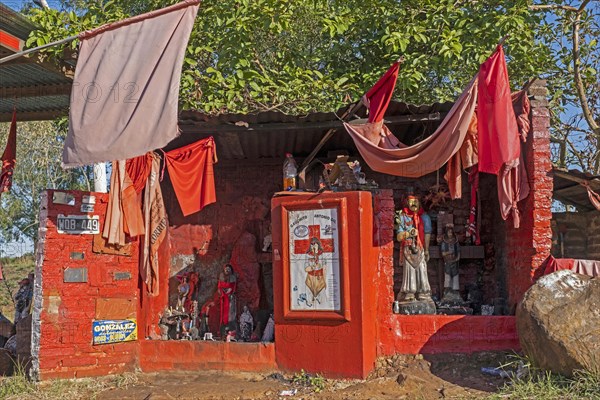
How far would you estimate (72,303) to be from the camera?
7.65 meters

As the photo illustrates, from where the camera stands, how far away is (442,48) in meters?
9.47

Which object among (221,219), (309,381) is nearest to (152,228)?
(221,219)

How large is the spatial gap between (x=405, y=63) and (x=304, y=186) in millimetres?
2861

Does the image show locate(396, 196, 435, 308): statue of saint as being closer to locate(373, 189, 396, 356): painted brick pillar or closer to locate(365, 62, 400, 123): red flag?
locate(373, 189, 396, 356): painted brick pillar

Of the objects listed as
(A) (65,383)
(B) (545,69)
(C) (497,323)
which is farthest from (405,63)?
(A) (65,383)

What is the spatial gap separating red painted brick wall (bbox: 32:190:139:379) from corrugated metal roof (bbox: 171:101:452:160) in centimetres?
159

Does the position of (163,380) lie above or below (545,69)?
below

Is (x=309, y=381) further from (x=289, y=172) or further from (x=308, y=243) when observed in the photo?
(x=289, y=172)

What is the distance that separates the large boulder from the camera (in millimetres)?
5898

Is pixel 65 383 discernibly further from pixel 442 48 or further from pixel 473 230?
Answer: pixel 442 48

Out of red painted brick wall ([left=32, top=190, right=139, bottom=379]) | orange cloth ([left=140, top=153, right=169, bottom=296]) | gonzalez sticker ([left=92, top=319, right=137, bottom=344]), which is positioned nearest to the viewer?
red painted brick wall ([left=32, top=190, right=139, bottom=379])

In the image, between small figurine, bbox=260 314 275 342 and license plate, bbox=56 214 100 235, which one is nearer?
license plate, bbox=56 214 100 235

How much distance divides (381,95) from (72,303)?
4544 millimetres

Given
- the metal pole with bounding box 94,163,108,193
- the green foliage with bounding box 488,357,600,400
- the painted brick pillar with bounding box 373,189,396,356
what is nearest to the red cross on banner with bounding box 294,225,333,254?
the painted brick pillar with bounding box 373,189,396,356
